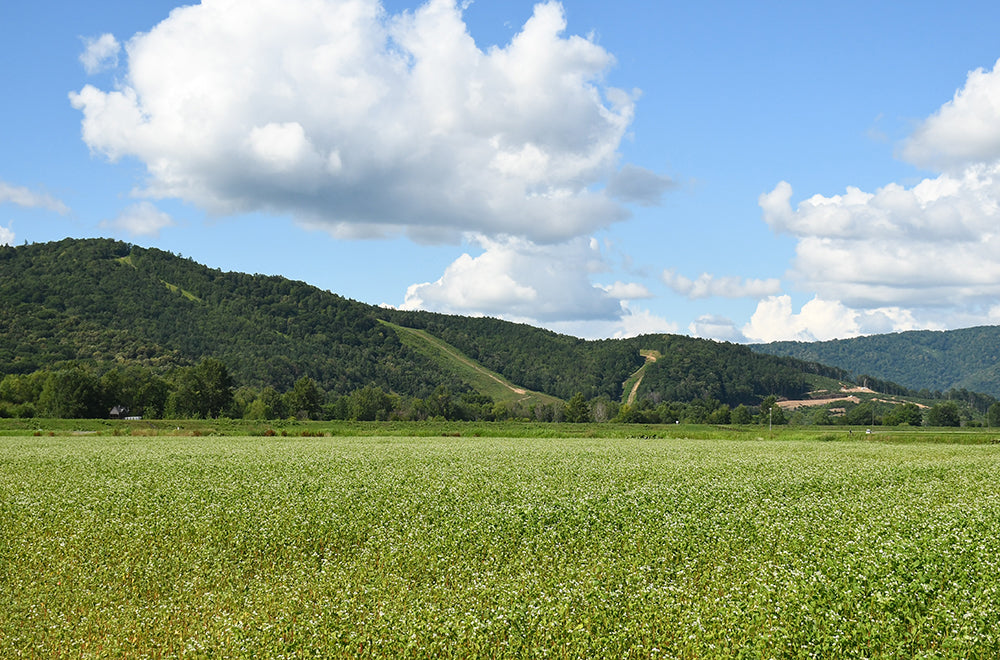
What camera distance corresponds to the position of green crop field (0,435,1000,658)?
1144 centimetres

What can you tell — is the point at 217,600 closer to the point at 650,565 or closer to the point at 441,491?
the point at 650,565

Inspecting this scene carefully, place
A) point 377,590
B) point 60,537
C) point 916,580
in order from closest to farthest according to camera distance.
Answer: point 916,580, point 377,590, point 60,537

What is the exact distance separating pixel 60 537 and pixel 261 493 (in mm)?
7554

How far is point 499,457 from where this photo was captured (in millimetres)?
43469

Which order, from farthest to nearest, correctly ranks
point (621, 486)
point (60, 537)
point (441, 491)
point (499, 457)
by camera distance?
1. point (499, 457)
2. point (621, 486)
3. point (441, 491)
4. point (60, 537)

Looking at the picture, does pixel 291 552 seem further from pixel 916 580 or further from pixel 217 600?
pixel 916 580

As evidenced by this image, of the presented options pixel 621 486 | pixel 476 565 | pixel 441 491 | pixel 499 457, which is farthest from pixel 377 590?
pixel 499 457

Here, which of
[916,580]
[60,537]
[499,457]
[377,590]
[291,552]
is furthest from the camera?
[499,457]

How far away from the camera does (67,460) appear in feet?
133

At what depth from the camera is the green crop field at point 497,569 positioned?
11.4 metres

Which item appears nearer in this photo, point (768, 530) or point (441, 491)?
point (768, 530)

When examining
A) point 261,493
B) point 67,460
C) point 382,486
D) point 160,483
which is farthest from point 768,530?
point 67,460

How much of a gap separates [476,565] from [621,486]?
12860 mm

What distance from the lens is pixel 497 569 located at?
15750 mm
